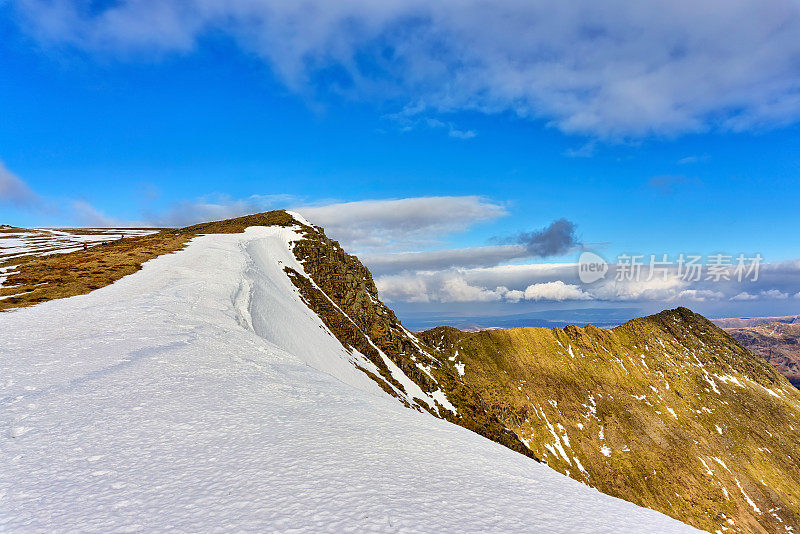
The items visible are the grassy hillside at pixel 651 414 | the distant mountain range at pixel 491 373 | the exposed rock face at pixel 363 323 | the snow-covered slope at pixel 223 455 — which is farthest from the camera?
the grassy hillside at pixel 651 414

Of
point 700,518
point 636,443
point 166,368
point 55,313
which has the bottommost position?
point 700,518

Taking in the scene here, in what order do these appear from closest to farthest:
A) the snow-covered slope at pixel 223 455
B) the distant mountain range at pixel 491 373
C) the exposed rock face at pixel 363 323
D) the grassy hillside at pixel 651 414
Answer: the snow-covered slope at pixel 223 455 → the distant mountain range at pixel 491 373 → the exposed rock face at pixel 363 323 → the grassy hillside at pixel 651 414

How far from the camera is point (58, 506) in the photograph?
18.2ft

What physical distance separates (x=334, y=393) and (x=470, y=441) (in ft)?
16.7

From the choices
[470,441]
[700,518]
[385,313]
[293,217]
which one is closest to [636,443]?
[700,518]

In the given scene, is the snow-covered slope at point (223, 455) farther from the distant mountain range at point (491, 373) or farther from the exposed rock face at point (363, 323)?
the exposed rock face at point (363, 323)

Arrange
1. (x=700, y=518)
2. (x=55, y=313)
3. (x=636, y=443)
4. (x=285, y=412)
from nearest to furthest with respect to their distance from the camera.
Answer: (x=285, y=412), (x=55, y=313), (x=700, y=518), (x=636, y=443)

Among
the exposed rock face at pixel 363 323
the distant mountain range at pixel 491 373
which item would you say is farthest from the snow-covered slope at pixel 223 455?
the exposed rock face at pixel 363 323

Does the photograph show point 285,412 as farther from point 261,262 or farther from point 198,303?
point 261,262

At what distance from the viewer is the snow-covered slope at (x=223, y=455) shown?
5746 mm

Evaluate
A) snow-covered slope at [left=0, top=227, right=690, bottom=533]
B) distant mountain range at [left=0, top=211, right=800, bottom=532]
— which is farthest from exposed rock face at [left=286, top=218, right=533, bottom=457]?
snow-covered slope at [left=0, top=227, right=690, bottom=533]

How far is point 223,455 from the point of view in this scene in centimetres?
756

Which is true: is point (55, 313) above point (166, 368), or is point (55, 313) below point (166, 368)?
above

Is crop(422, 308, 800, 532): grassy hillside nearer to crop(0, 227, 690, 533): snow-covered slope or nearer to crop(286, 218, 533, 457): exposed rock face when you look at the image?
crop(286, 218, 533, 457): exposed rock face
